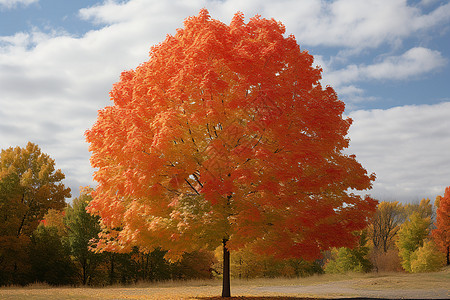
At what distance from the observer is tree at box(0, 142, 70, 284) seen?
38812 millimetres

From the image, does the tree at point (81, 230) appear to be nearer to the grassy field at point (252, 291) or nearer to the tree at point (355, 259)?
the grassy field at point (252, 291)

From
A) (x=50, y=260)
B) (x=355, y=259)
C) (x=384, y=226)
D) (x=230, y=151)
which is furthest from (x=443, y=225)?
(x=230, y=151)

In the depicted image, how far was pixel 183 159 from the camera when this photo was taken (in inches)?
651

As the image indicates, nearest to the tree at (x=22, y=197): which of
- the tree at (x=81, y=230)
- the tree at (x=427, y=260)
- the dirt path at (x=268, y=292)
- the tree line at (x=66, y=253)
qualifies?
the tree line at (x=66, y=253)

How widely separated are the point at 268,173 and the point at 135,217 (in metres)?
6.25

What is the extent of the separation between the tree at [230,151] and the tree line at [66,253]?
16970mm

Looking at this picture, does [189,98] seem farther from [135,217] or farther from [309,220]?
[309,220]

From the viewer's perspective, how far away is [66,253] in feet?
139

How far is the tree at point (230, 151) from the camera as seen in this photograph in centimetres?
1587

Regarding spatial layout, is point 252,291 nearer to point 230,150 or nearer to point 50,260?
point 230,150

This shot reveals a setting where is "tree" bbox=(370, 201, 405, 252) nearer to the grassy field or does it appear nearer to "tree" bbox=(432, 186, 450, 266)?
"tree" bbox=(432, 186, 450, 266)

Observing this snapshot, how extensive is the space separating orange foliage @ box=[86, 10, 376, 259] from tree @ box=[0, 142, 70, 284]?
25769 mm

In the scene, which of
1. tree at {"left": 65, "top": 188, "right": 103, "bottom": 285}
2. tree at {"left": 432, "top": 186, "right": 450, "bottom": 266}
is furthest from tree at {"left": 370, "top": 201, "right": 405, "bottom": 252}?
tree at {"left": 65, "top": 188, "right": 103, "bottom": 285}

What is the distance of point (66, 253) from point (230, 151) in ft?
111
